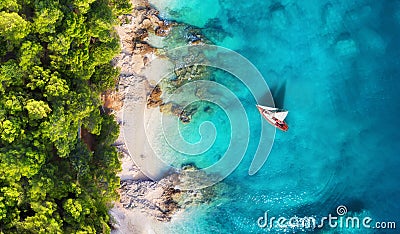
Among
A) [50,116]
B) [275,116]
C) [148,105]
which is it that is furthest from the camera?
[275,116]

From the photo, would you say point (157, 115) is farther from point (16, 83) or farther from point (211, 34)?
point (16, 83)
